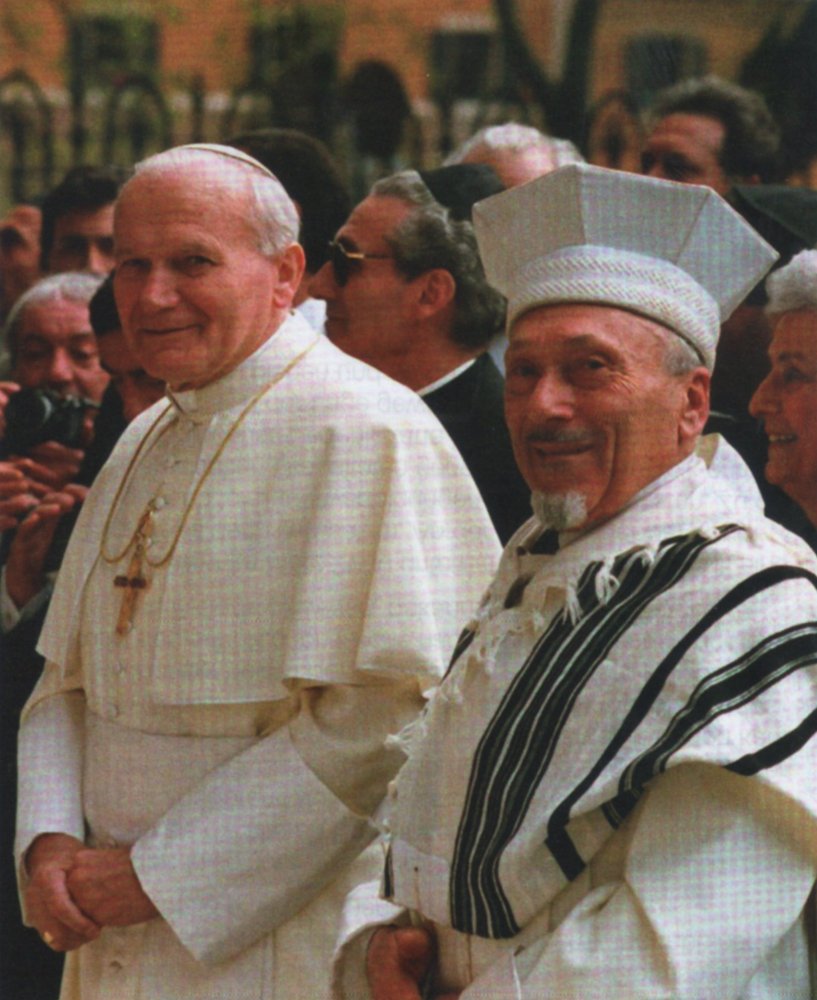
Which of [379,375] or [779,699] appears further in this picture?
[379,375]

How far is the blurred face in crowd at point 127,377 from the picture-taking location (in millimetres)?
3686

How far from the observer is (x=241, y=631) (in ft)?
9.54

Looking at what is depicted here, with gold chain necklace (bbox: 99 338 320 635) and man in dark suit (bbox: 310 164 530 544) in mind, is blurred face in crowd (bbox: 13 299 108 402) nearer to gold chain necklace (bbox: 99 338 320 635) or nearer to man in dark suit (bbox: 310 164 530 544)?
man in dark suit (bbox: 310 164 530 544)

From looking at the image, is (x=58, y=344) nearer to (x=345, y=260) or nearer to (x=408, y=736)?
(x=345, y=260)

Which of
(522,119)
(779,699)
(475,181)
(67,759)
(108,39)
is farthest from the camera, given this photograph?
(108,39)

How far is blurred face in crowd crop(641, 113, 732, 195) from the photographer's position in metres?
4.09

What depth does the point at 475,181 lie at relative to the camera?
3.71 metres

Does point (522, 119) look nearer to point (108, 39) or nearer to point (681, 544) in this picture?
point (108, 39)

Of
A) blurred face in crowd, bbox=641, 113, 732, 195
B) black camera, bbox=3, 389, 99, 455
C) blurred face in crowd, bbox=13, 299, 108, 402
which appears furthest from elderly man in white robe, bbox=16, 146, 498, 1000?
blurred face in crowd, bbox=641, 113, 732, 195

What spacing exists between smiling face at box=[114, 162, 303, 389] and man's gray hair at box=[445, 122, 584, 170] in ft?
4.38

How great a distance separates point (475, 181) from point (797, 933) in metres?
1.93

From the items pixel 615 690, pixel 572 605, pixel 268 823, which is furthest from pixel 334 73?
pixel 615 690

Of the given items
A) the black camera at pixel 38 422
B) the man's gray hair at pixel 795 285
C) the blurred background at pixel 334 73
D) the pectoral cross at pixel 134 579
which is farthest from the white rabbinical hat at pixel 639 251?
the blurred background at pixel 334 73

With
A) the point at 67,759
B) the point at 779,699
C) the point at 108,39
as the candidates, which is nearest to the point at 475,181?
the point at 67,759
